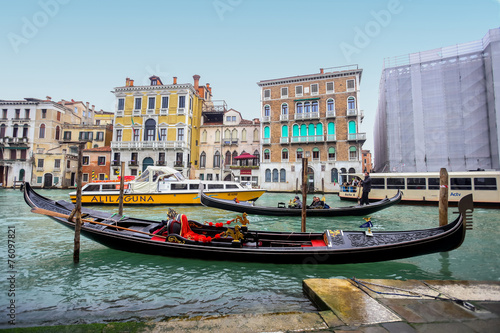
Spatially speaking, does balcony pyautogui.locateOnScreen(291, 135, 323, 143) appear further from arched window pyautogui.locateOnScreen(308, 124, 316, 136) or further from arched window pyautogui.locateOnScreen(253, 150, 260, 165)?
arched window pyautogui.locateOnScreen(253, 150, 260, 165)

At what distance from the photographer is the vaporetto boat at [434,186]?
547 inches

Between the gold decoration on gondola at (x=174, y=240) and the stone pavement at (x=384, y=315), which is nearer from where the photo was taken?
the stone pavement at (x=384, y=315)

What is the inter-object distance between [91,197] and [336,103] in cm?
2227

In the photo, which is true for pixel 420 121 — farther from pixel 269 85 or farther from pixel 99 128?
pixel 99 128

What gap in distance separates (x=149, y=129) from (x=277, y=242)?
2682cm

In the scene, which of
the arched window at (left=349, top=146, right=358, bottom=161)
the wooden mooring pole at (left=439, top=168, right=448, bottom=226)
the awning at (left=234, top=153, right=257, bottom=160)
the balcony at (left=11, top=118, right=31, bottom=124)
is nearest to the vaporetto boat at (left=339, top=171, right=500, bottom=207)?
the wooden mooring pole at (left=439, top=168, right=448, bottom=226)

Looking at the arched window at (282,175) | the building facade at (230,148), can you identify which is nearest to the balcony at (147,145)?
the building facade at (230,148)

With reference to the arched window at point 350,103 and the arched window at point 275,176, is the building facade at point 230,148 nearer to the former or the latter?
the arched window at point 275,176

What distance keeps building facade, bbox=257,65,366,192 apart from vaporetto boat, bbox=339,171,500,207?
841 centimetres

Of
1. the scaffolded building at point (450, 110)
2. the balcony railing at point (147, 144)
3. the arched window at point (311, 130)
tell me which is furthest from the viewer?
the balcony railing at point (147, 144)

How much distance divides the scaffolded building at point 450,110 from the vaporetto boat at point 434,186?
518 centimetres

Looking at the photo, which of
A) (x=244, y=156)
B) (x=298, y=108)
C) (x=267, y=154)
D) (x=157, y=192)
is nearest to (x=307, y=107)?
(x=298, y=108)

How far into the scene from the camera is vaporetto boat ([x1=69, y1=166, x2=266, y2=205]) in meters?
14.6

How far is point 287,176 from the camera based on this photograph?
27172mm
